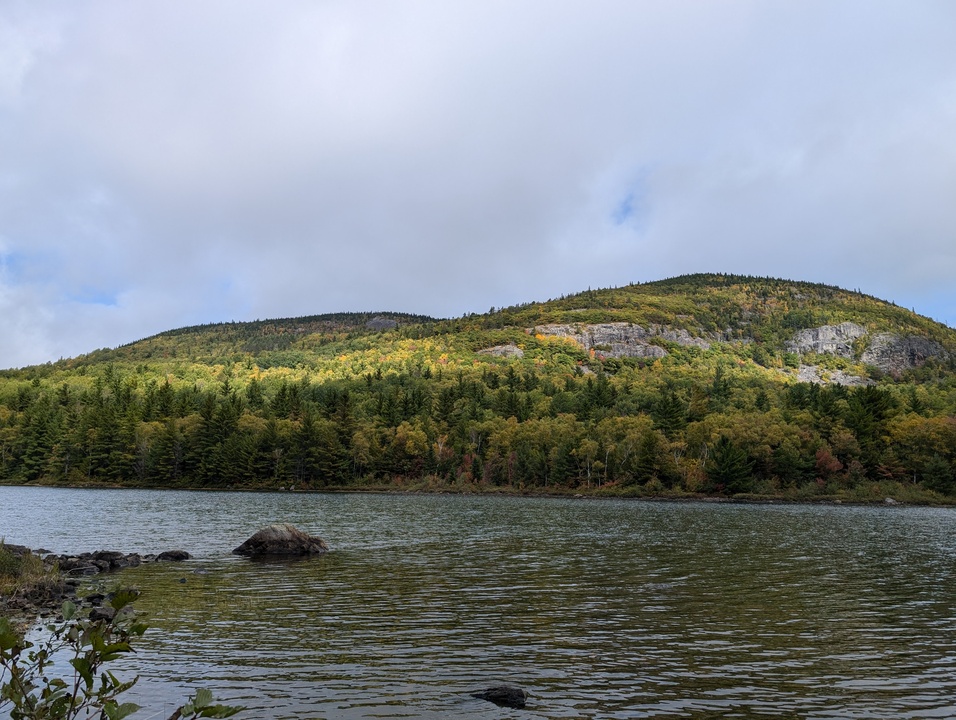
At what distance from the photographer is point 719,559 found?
47.0 meters

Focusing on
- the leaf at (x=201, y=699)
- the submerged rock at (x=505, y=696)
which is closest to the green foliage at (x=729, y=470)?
the submerged rock at (x=505, y=696)

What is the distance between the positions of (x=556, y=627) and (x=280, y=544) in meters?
27.5

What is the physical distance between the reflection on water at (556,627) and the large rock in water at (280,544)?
5.91ft

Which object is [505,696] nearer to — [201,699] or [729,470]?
[201,699]

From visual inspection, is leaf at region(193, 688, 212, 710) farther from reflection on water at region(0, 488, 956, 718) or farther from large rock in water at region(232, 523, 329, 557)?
large rock in water at region(232, 523, 329, 557)

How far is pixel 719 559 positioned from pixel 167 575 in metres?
35.0

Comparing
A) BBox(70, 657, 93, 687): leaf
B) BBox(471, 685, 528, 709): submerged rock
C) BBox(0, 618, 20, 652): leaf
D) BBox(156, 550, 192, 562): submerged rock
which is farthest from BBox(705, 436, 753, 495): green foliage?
BBox(0, 618, 20, 652): leaf

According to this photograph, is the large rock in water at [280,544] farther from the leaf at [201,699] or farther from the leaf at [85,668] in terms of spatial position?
the leaf at [201,699]

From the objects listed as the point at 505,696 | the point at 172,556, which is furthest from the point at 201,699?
the point at 172,556

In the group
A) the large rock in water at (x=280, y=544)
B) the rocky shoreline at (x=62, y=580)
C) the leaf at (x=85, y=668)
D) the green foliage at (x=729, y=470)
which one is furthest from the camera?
the green foliage at (x=729, y=470)

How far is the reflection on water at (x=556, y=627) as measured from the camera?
18547 mm

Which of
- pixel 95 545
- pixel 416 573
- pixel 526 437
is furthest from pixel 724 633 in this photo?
pixel 526 437

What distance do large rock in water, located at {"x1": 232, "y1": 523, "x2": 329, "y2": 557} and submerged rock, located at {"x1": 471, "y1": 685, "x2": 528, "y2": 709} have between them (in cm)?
3251

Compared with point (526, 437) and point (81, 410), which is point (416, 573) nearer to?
point (526, 437)
